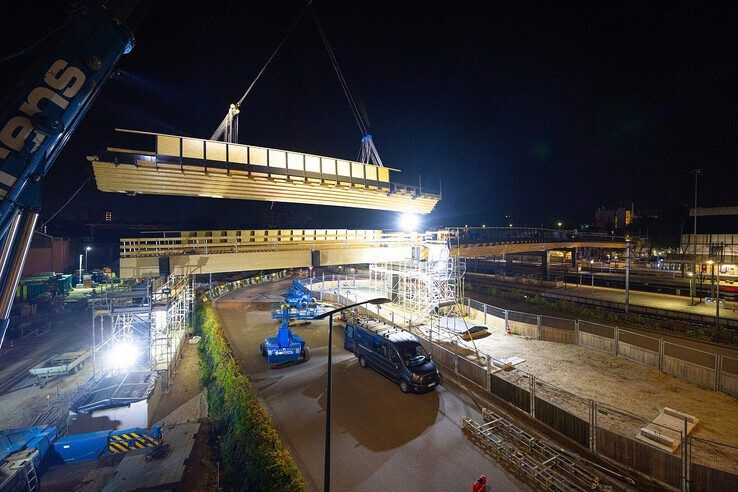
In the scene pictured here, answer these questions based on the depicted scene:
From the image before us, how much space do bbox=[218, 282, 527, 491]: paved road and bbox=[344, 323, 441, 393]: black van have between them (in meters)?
0.48

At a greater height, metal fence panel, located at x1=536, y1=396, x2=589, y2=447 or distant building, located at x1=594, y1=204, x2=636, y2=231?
distant building, located at x1=594, y1=204, x2=636, y2=231

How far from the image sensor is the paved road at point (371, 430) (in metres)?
7.77

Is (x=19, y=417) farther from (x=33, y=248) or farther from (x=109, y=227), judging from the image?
(x=109, y=227)

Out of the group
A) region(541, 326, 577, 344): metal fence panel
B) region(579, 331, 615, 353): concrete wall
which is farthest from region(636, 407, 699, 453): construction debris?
region(541, 326, 577, 344): metal fence panel

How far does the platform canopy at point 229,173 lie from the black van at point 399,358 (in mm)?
8369

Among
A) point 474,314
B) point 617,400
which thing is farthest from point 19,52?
point 474,314

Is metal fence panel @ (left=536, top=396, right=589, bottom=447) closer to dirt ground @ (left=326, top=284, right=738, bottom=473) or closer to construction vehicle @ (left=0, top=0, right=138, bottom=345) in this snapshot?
dirt ground @ (left=326, top=284, right=738, bottom=473)

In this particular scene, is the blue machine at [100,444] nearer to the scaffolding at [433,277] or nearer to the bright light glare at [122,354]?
the bright light glare at [122,354]

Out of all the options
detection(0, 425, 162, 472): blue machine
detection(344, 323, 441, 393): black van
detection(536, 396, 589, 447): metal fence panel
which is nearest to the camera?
detection(536, 396, 589, 447): metal fence panel

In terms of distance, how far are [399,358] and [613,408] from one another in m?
6.89

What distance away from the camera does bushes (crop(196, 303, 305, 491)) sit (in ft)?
22.4

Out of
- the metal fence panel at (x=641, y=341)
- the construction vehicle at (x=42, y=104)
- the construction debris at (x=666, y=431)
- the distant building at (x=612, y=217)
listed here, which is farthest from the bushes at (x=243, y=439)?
the distant building at (x=612, y=217)

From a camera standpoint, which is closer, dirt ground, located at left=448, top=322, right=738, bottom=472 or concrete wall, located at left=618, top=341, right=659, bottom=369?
dirt ground, located at left=448, top=322, right=738, bottom=472

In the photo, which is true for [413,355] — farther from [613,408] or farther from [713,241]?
[713,241]
